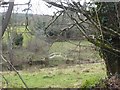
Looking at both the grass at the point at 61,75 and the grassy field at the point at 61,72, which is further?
the grass at the point at 61,75

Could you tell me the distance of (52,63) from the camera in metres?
4.32

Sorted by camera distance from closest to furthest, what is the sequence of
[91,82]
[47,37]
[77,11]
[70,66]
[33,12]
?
[33,12] → [77,11] → [47,37] → [91,82] → [70,66]

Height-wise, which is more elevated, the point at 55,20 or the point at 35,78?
the point at 55,20

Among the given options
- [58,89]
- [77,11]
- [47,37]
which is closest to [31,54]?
[58,89]

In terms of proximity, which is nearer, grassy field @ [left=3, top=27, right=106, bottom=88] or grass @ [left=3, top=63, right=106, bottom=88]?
grassy field @ [left=3, top=27, right=106, bottom=88]

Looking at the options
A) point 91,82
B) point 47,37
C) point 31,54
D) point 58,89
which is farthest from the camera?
point 31,54

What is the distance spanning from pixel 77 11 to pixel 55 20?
1.18 ft

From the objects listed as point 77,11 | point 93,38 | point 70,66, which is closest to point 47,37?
point 93,38

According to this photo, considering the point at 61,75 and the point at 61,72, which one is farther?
the point at 61,72

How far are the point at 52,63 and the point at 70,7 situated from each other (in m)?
2.65

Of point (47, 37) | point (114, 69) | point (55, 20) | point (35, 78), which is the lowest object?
point (35, 78)

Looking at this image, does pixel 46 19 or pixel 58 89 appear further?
pixel 58 89

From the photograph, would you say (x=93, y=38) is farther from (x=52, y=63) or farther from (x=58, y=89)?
(x=52, y=63)

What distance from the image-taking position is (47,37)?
8.79 feet
